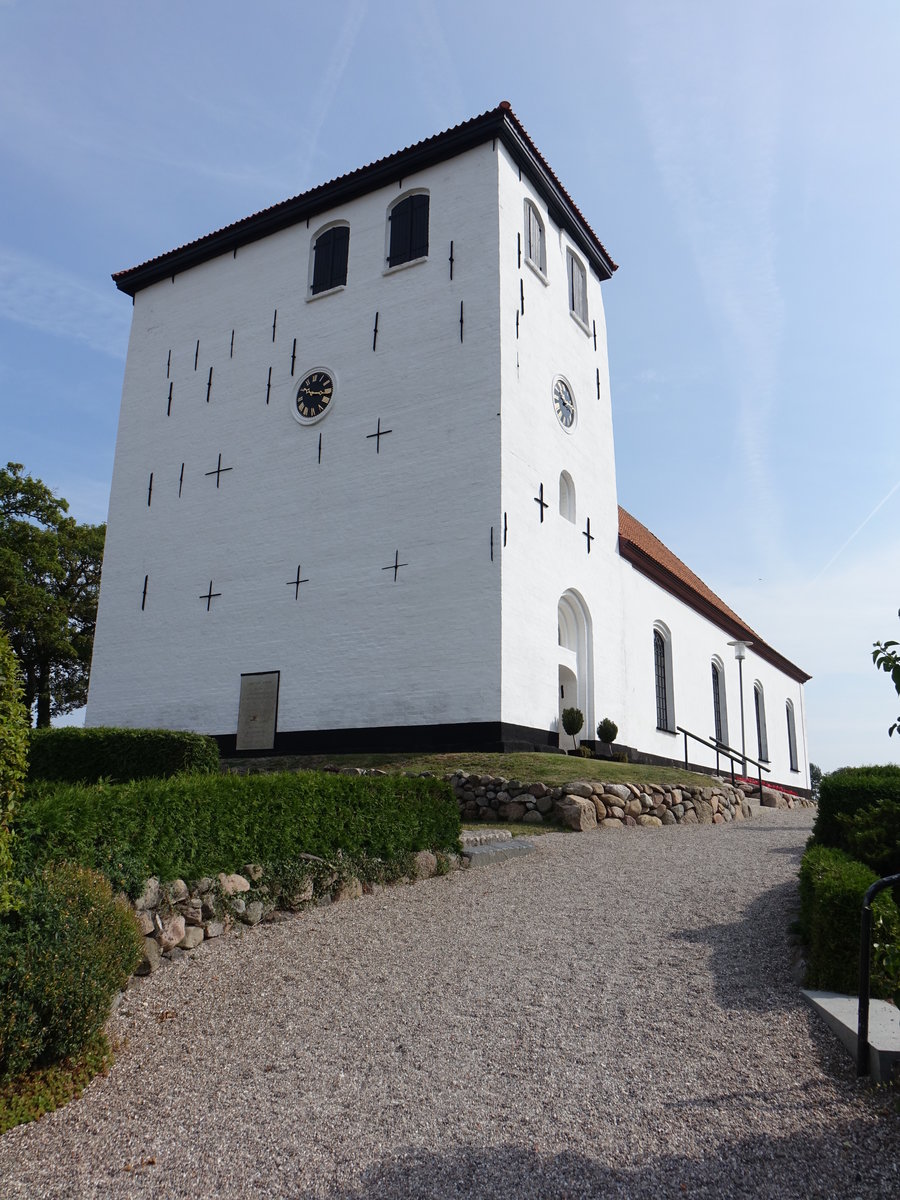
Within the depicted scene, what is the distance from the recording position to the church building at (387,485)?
16.1m

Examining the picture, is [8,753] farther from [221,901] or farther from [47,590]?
[47,590]

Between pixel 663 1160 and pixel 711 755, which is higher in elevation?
pixel 711 755

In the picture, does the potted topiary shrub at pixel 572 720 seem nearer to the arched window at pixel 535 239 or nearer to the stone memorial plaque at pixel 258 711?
the stone memorial plaque at pixel 258 711

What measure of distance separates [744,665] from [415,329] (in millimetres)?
16235

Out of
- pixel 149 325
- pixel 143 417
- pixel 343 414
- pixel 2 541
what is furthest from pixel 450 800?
pixel 2 541

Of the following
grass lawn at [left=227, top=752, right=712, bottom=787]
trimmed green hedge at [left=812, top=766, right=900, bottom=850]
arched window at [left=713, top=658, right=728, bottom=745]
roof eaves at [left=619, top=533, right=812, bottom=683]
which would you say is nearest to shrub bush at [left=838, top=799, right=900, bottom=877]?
trimmed green hedge at [left=812, top=766, right=900, bottom=850]

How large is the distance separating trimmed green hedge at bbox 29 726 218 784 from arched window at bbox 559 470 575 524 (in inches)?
371

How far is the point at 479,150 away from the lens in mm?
18094

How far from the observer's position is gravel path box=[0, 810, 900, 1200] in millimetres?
3455

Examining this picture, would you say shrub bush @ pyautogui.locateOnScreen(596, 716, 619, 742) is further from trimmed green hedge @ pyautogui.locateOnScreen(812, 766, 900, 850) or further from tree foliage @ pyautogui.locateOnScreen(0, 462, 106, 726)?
tree foliage @ pyautogui.locateOnScreen(0, 462, 106, 726)

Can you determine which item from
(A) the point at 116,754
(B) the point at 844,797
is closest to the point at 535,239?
(A) the point at 116,754

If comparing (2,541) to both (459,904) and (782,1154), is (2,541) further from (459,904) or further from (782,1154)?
(782,1154)

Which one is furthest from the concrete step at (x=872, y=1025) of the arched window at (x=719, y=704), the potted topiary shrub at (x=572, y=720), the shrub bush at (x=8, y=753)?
the arched window at (x=719, y=704)

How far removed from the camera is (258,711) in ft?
57.5
